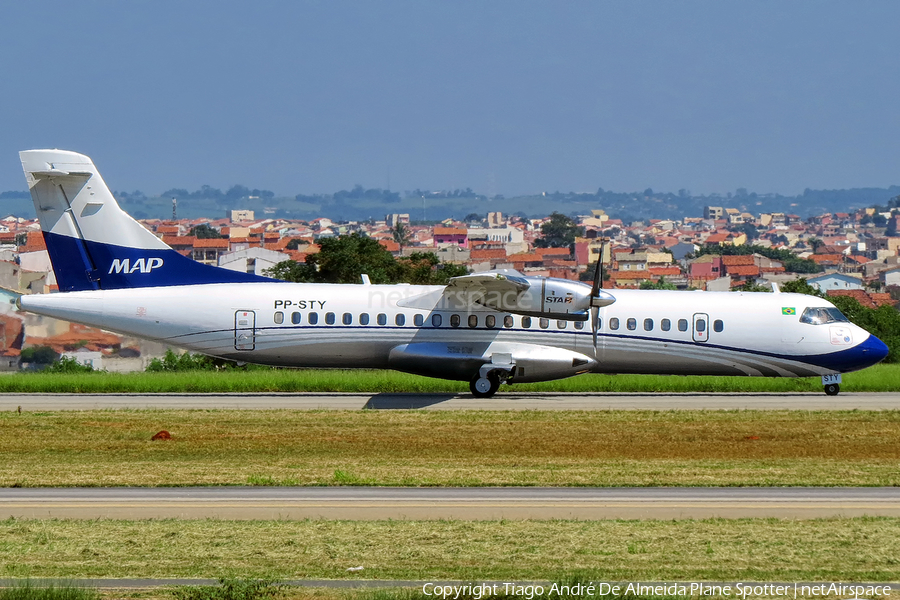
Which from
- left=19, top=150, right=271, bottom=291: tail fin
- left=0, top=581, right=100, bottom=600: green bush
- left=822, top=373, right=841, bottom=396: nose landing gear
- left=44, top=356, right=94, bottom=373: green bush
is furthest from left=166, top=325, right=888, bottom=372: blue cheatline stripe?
left=0, top=581, right=100, bottom=600: green bush

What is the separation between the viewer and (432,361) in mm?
29875

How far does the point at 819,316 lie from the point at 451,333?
1061cm

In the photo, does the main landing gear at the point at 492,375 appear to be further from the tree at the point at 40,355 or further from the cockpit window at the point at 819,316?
the tree at the point at 40,355

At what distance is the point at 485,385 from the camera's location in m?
30.4

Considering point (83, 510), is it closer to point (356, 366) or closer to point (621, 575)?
point (621, 575)

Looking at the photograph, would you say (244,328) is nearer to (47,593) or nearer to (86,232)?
(86,232)

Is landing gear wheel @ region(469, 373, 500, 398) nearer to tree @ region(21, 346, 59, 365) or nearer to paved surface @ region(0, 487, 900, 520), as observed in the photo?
paved surface @ region(0, 487, 900, 520)

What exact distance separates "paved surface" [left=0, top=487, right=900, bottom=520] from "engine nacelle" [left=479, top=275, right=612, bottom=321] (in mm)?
11114

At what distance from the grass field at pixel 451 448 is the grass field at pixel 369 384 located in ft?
18.6

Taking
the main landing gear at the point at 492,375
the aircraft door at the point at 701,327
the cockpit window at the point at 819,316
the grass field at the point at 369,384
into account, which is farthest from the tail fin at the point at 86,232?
the cockpit window at the point at 819,316

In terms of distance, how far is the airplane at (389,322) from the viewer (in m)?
29.5

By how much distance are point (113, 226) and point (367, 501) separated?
1643cm

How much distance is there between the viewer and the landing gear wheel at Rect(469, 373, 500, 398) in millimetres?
30266

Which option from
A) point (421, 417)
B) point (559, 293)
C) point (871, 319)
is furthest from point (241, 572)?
point (871, 319)
